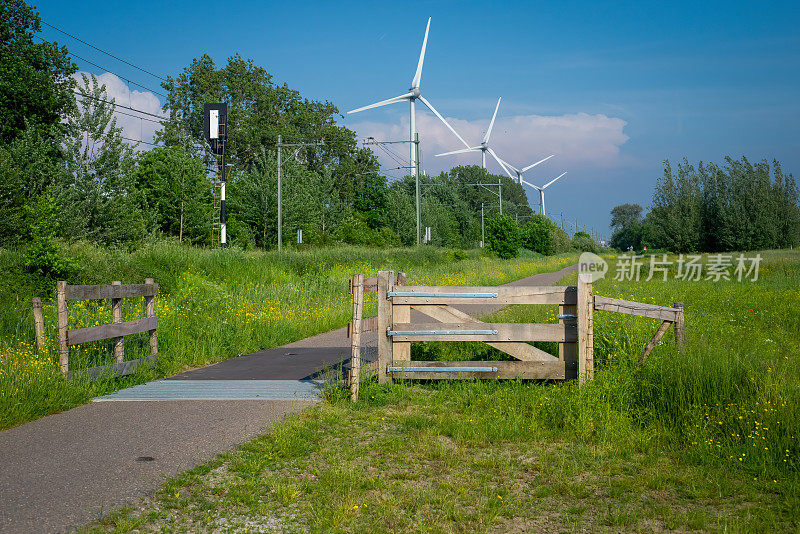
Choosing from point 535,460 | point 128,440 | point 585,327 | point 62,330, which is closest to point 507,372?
point 585,327

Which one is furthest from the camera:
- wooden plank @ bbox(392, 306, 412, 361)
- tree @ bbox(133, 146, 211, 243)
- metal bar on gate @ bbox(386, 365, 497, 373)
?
tree @ bbox(133, 146, 211, 243)

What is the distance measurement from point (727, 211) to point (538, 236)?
38881mm

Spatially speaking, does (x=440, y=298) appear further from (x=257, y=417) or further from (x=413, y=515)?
(x=413, y=515)

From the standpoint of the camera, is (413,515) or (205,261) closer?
(413,515)

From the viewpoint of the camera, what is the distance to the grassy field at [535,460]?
454 centimetres

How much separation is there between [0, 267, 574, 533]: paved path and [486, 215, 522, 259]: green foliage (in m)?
49.5

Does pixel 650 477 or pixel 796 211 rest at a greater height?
pixel 796 211

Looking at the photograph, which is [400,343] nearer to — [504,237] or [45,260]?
[45,260]

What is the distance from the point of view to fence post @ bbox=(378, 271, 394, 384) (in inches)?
332

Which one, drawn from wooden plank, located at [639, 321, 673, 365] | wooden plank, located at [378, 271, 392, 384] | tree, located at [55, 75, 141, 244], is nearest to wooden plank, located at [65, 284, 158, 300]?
wooden plank, located at [378, 271, 392, 384]

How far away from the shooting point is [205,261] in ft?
74.6

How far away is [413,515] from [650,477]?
2082 mm

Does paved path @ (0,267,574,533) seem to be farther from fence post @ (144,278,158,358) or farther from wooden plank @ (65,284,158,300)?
wooden plank @ (65,284,158,300)

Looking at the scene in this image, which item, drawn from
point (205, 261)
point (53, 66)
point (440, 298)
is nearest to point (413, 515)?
point (440, 298)
